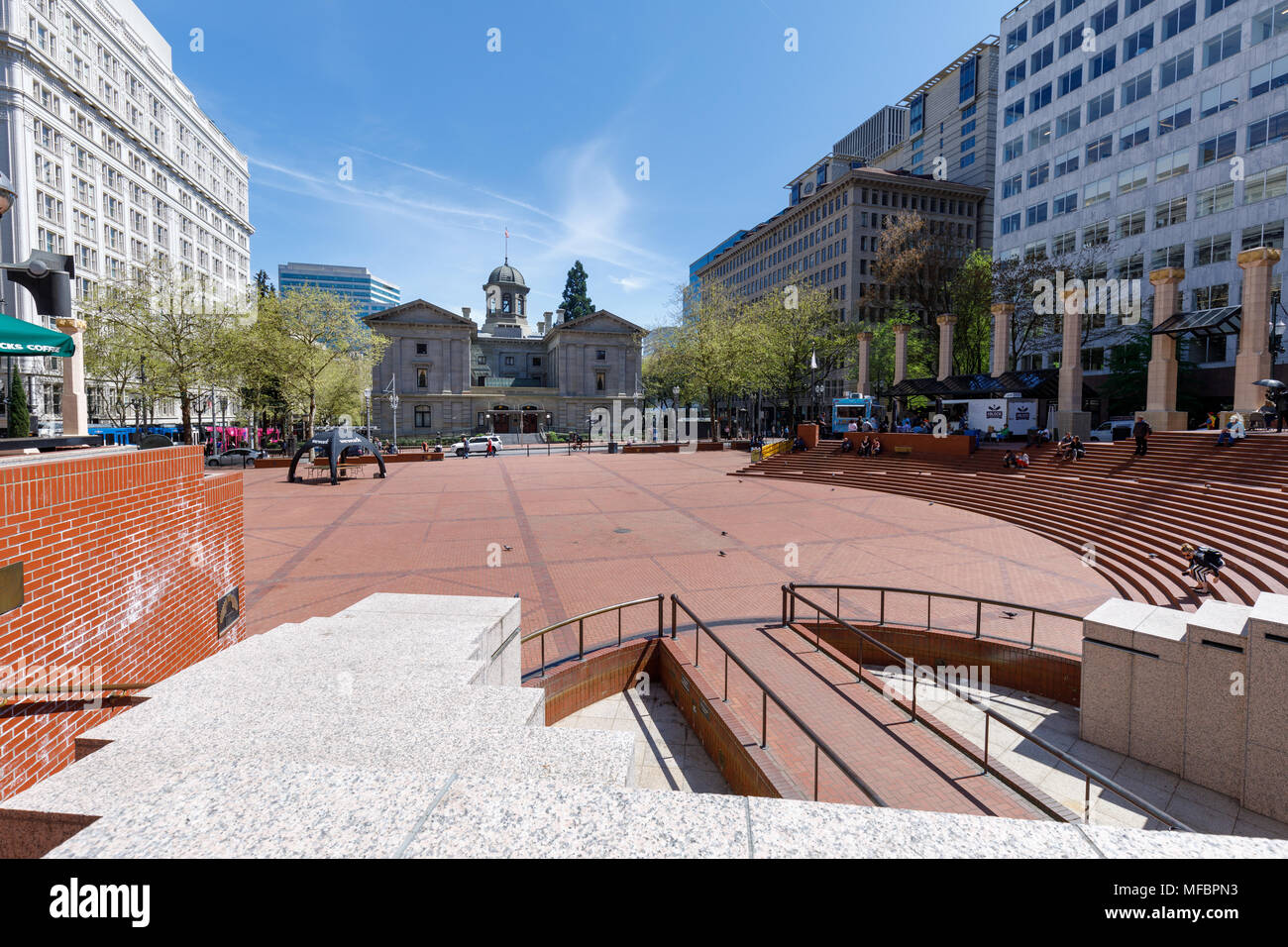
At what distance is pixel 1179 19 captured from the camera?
39.9 meters

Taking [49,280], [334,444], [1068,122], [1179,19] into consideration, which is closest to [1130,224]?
[1068,122]

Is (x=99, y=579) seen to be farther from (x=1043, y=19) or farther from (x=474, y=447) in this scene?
(x=1043, y=19)

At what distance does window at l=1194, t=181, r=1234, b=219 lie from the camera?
122ft

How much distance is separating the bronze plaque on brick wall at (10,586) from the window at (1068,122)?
207 ft

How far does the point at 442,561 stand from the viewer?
13961 millimetres

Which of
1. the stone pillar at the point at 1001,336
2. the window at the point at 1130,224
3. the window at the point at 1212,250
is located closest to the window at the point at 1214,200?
the window at the point at 1212,250

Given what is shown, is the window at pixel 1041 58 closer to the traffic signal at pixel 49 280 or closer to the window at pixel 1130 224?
the window at pixel 1130 224

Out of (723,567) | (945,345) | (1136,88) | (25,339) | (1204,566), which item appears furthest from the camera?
(1136,88)

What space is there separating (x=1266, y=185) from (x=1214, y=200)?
2708 mm

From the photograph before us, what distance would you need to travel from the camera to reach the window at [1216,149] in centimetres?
3731

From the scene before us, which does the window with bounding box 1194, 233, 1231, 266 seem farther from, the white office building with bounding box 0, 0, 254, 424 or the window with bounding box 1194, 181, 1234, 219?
the white office building with bounding box 0, 0, 254, 424
